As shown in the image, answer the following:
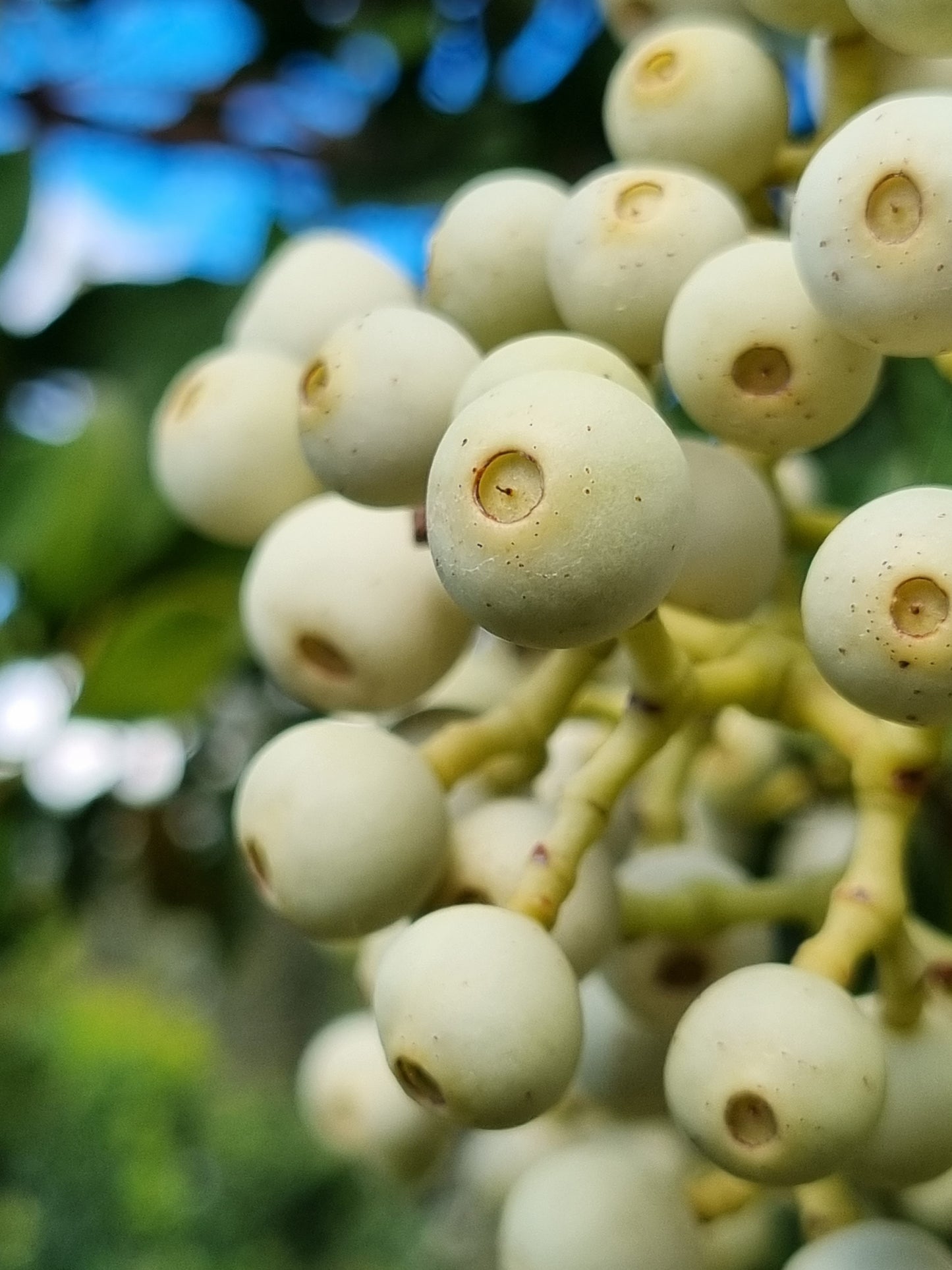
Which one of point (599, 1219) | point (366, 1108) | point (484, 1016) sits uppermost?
point (484, 1016)

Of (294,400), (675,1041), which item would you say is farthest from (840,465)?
(675,1041)

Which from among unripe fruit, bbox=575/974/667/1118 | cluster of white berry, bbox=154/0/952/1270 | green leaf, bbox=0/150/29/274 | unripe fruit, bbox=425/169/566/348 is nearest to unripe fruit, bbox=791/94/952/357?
cluster of white berry, bbox=154/0/952/1270

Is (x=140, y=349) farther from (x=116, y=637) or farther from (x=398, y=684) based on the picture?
(x=398, y=684)

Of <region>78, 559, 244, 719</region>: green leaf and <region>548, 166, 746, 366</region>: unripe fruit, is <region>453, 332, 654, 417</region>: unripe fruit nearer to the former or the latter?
<region>548, 166, 746, 366</region>: unripe fruit

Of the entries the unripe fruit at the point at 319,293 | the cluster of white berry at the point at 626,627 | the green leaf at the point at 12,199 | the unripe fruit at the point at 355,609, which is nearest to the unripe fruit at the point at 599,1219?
the cluster of white berry at the point at 626,627

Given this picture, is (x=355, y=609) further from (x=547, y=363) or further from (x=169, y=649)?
(x=169, y=649)

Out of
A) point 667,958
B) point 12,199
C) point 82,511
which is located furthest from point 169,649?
point 667,958

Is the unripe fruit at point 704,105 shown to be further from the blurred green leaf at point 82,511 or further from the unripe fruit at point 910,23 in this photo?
the blurred green leaf at point 82,511
